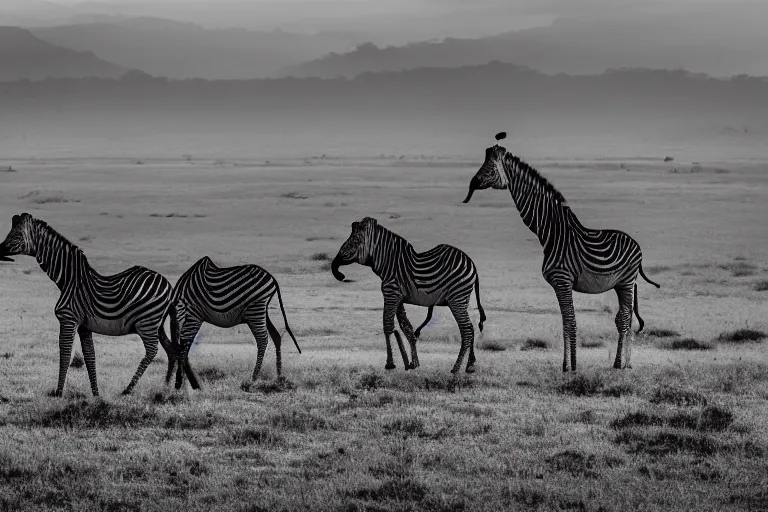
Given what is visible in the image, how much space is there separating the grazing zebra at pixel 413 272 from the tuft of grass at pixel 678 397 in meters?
2.72

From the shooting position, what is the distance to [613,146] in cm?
18850

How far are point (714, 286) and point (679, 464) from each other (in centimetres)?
1927

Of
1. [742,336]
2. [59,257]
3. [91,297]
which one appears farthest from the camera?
[742,336]

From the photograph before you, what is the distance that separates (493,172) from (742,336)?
8.04 m

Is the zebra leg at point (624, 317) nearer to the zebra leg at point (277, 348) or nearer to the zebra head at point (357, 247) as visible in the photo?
the zebra head at point (357, 247)

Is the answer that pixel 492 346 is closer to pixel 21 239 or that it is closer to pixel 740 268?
pixel 21 239

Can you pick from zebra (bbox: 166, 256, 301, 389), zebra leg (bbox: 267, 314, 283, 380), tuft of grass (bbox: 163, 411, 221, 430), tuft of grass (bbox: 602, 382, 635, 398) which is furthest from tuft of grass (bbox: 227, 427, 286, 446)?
tuft of grass (bbox: 602, 382, 635, 398)

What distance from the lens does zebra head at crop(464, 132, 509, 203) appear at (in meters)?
15.5

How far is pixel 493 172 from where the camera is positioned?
51.3 ft

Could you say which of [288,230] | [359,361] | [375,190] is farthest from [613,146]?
[359,361]

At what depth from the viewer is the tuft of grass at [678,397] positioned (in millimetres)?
14159

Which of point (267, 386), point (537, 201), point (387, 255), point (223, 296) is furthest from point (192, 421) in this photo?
point (537, 201)

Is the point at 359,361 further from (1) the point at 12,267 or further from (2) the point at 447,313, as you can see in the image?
(1) the point at 12,267

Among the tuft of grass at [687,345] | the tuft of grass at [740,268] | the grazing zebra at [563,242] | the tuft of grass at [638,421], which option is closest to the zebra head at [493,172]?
the grazing zebra at [563,242]
